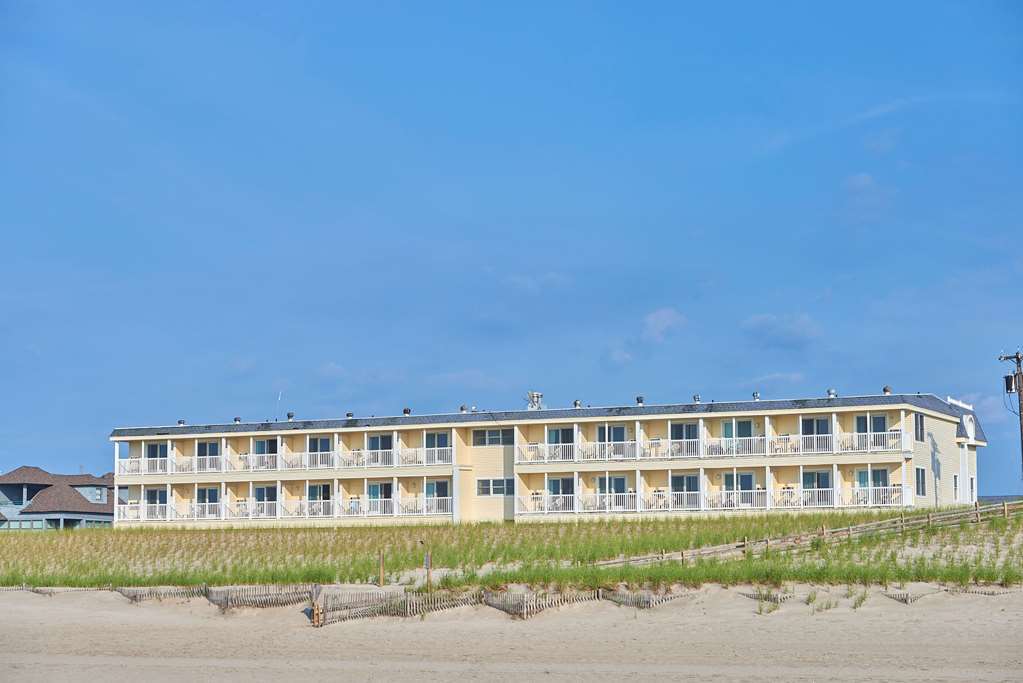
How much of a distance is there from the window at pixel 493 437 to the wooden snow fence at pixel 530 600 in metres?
35.2

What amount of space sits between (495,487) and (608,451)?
639cm

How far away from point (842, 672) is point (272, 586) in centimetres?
1634

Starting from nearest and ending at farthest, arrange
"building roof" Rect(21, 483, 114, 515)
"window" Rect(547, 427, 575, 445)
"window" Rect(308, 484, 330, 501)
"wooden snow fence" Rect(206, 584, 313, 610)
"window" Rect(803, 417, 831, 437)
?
"wooden snow fence" Rect(206, 584, 313, 610) < "window" Rect(803, 417, 831, 437) < "window" Rect(547, 427, 575, 445) < "window" Rect(308, 484, 330, 501) < "building roof" Rect(21, 483, 114, 515)

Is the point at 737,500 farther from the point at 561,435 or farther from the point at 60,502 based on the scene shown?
the point at 60,502

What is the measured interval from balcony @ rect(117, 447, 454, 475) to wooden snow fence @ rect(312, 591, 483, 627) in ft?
116

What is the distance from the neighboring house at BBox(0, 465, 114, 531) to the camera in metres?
86.0

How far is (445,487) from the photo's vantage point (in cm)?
6531

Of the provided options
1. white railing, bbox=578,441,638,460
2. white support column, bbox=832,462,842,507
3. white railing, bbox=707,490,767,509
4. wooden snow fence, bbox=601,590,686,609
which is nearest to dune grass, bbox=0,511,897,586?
white railing, bbox=707,490,767,509

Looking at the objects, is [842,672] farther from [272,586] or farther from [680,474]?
[680,474]

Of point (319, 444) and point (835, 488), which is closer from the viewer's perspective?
point (835, 488)

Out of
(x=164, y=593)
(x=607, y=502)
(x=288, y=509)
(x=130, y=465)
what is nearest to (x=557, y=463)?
(x=607, y=502)

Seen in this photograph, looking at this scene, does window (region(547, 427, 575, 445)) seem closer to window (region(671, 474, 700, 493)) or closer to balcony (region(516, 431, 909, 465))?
balcony (region(516, 431, 909, 465))

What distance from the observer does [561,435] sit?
6372 centimetres

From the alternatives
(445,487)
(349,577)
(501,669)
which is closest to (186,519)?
(445,487)
